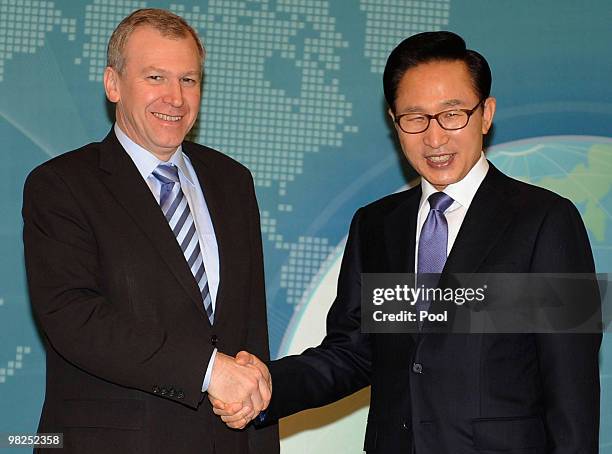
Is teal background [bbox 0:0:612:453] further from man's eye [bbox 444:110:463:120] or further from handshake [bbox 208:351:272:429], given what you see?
man's eye [bbox 444:110:463:120]

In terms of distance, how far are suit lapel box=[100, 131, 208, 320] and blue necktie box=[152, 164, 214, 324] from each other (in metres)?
0.06

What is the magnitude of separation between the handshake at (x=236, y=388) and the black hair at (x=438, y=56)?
90 centimetres

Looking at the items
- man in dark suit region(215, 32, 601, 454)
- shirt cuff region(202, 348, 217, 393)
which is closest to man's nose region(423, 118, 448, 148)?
man in dark suit region(215, 32, 601, 454)

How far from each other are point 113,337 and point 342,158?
6.12 feet

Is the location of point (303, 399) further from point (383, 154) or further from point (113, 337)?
point (383, 154)

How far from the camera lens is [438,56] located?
8.95ft

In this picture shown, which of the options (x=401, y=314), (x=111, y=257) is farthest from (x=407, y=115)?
(x=111, y=257)

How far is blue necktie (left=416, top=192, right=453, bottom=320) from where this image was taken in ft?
8.82

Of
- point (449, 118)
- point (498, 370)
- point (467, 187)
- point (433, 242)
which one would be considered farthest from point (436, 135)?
point (498, 370)

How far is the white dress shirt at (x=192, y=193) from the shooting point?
2.77 m

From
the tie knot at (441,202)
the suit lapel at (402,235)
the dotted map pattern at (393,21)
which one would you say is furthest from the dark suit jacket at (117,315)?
the dotted map pattern at (393,21)

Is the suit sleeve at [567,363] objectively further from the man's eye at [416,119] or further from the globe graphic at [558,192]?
the globe graphic at [558,192]

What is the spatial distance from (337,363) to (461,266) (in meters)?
0.63

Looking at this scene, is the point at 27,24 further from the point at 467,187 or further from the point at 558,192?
the point at 558,192
